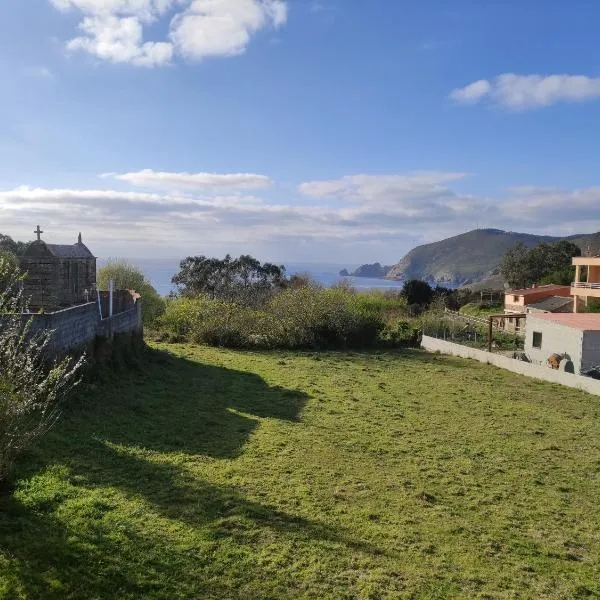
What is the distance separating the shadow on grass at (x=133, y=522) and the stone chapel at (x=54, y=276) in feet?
24.0

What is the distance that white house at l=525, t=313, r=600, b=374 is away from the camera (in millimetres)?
17031

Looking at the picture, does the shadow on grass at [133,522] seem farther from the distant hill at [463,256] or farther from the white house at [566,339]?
the distant hill at [463,256]

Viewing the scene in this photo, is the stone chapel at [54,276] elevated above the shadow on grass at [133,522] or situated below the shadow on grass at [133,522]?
above

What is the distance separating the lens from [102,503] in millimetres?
5480

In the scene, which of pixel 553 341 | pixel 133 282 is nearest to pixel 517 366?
pixel 553 341

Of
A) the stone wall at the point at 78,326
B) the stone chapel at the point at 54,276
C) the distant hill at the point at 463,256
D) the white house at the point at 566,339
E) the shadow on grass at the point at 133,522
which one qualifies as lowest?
the shadow on grass at the point at 133,522

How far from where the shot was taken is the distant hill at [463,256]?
466 ft

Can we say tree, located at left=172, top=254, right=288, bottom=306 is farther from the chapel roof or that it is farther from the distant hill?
the distant hill

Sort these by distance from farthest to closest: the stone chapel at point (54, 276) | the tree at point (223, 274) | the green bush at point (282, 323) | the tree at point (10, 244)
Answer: the tree at point (223, 274) < the tree at point (10, 244) < the green bush at point (282, 323) < the stone chapel at point (54, 276)

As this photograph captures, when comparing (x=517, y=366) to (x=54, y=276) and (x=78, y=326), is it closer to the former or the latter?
(x=78, y=326)

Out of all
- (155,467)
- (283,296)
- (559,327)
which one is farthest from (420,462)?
(283,296)

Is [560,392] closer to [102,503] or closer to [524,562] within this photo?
Answer: [524,562]

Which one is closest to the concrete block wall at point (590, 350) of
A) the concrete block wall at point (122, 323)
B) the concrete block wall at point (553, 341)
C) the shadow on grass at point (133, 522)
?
the concrete block wall at point (553, 341)

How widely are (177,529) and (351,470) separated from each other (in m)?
3.09
